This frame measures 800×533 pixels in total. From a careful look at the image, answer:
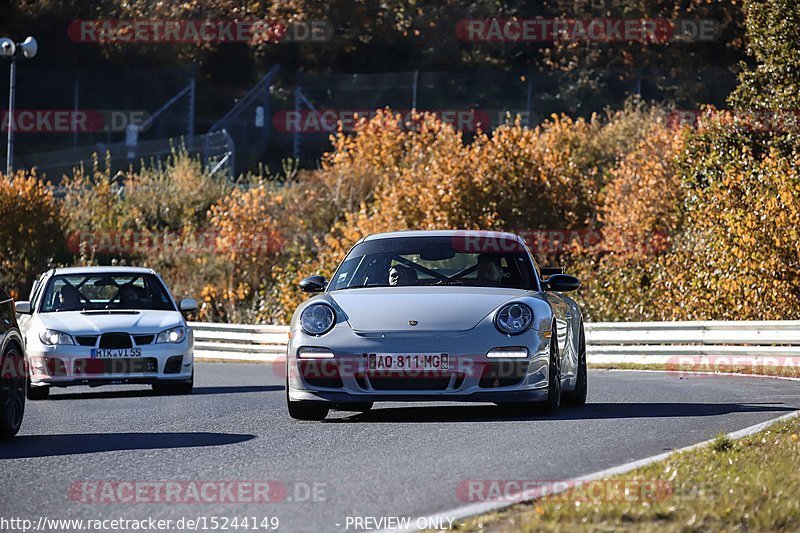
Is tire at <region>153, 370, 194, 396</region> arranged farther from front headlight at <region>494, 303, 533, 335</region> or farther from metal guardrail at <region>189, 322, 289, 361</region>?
metal guardrail at <region>189, 322, 289, 361</region>

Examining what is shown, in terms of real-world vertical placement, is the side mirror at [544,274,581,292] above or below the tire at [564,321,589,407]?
above

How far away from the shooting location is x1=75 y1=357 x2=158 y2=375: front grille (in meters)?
16.8

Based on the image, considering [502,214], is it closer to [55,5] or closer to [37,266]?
[37,266]

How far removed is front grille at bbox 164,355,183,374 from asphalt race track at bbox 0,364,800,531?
48.8 inches

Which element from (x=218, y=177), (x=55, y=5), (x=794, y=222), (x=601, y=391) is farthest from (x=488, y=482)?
(x=55, y=5)

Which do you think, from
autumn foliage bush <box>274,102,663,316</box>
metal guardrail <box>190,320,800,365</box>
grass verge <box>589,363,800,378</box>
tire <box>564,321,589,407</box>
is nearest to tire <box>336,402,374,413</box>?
tire <box>564,321,589,407</box>

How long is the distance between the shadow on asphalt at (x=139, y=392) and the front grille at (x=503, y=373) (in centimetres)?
657

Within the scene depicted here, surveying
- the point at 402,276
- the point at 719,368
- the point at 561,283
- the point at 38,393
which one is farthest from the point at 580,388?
the point at 719,368

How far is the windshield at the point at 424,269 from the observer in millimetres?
12750

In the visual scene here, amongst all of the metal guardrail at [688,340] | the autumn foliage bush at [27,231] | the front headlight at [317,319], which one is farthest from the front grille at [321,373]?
the autumn foliage bush at [27,231]

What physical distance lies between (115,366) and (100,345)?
0.94ft

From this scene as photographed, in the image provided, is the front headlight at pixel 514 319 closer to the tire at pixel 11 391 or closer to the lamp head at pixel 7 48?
the tire at pixel 11 391

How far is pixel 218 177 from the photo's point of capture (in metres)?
51.3

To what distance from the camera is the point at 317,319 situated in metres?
11.8
